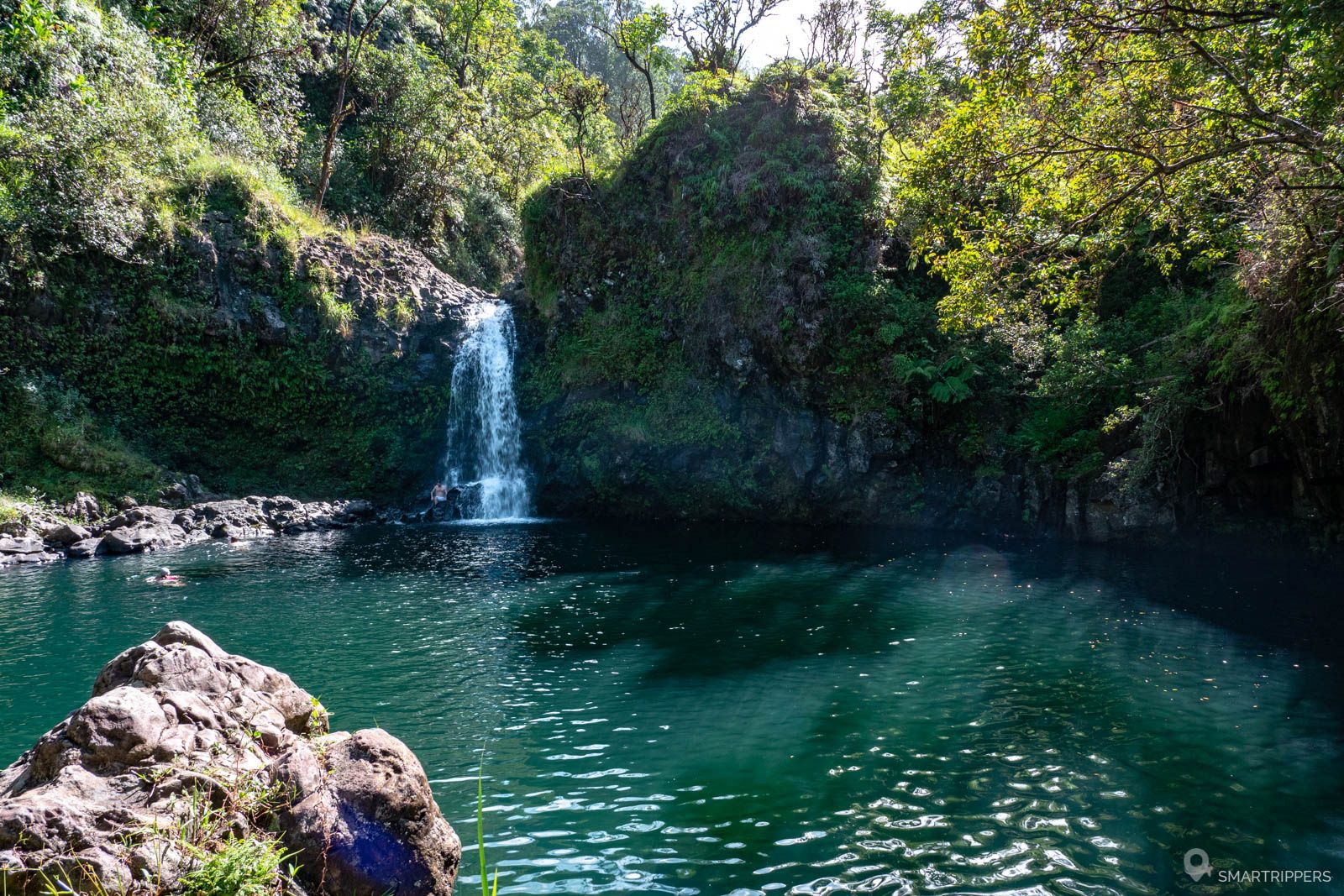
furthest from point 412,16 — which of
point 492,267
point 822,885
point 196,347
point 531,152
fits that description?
point 822,885

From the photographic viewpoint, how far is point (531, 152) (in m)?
37.8

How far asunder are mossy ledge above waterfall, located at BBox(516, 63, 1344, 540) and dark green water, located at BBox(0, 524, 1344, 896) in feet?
7.90

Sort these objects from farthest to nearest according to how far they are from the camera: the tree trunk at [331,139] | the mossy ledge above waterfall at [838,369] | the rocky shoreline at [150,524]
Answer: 1. the tree trunk at [331,139]
2. the rocky shoreline at [150,524]
3. the mossy ledge above waterfall at [838,369]

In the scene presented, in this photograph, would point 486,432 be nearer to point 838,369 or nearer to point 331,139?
point 838,369

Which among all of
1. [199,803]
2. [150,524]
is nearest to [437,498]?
[150,524]

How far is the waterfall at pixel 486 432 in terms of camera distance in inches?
1019

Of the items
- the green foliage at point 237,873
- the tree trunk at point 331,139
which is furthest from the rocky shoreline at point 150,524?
the green foliage at point 237,873

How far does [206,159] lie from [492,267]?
14998mm

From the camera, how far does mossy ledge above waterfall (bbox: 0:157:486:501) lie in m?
21.2

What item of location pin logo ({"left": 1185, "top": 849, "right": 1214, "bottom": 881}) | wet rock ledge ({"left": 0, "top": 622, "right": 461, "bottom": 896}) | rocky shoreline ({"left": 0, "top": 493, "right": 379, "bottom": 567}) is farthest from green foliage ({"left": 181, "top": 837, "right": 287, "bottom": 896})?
rocky shoreline ({"left": 0, "top": 493, "right": 379, "bottom": 567})

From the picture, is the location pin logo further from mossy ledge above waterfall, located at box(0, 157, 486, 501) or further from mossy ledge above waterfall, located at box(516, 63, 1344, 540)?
mossy ledge above waterfall, located at box(0, 157, 486, 501)

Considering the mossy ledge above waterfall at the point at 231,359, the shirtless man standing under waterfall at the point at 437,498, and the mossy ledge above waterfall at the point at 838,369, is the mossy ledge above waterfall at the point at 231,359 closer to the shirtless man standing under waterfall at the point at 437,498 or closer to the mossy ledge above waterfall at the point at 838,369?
the shirtless man standing under waterfall at the point at 437,498

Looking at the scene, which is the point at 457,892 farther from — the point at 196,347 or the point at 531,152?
the point at 531,152

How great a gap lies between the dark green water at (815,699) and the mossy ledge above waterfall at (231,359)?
22.2ft
